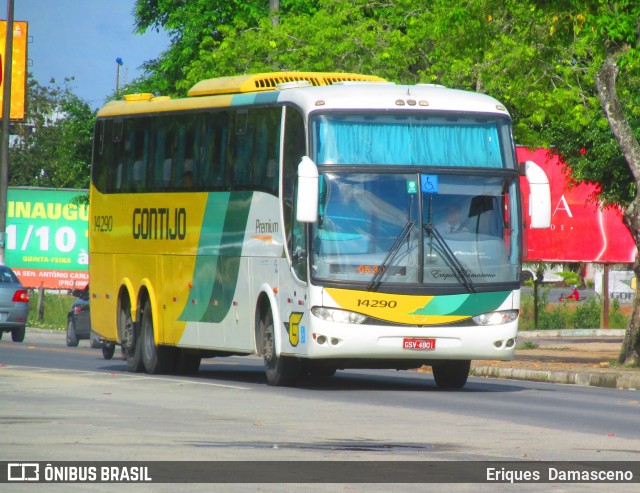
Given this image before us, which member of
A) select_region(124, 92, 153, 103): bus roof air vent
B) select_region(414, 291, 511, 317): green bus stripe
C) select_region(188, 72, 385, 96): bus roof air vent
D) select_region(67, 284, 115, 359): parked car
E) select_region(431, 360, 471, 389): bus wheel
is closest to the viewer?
select_region(414, 291, 511, 317): green bus stripe

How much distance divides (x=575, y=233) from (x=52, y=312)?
739 inches

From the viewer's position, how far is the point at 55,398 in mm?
→ 17359

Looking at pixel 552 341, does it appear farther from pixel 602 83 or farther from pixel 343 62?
pixel 602 83

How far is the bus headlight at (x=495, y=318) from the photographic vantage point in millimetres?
19234

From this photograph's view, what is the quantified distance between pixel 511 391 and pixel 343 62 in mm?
19165

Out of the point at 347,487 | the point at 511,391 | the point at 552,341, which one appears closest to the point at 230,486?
the point at 347,487

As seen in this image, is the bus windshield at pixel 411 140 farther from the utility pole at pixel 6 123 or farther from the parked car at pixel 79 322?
the utility pole at pixel 6 123

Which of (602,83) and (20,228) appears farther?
(20,228)

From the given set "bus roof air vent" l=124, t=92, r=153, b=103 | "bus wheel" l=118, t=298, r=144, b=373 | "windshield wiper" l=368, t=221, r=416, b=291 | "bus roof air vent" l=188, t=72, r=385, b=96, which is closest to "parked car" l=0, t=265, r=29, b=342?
"bus wheel" l=118, t=298, r=144, b=373

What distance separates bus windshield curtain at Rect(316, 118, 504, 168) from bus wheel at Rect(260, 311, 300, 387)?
2.41 m

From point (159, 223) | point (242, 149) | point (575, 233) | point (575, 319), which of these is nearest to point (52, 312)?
point (575, 233)

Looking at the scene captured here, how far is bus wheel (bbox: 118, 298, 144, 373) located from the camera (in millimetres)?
24047

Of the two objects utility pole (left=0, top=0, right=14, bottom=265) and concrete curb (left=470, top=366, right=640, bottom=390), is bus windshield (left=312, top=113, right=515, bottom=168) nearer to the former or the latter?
concrete curb (left=470, top=366, right=640, bottom=390)

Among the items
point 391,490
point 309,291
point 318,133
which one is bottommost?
point 391,490
